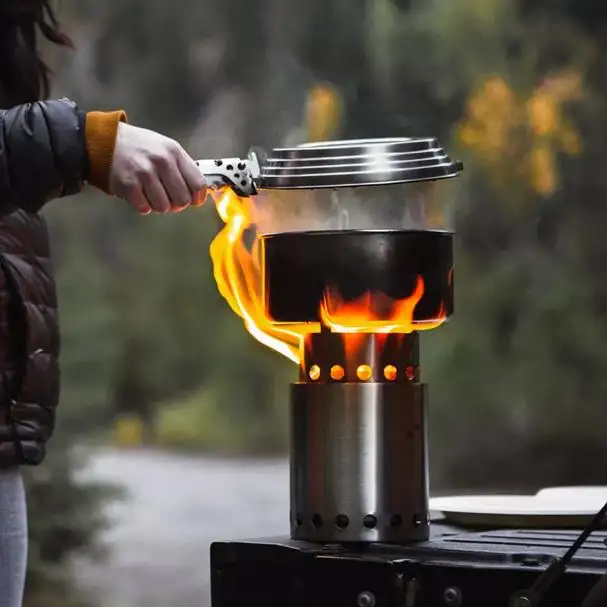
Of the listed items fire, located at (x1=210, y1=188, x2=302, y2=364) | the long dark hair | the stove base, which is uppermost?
the long dark hair

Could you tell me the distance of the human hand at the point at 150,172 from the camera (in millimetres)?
1350

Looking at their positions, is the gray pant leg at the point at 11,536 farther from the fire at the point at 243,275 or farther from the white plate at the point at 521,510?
the white plate at the point at 521,510

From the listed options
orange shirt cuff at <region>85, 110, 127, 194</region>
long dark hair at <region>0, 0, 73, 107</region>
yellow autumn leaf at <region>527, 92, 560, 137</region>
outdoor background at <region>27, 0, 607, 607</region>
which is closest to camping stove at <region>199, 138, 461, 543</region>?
orange shirt cuff at <region>85, 110, 127, 194</region>

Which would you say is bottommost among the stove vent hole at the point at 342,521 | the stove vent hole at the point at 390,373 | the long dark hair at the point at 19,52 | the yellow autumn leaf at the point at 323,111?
the stove vent hole at the point at 342,521

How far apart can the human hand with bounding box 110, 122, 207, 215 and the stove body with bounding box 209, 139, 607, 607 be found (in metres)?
0.07

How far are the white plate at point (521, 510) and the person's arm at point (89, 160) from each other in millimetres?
538

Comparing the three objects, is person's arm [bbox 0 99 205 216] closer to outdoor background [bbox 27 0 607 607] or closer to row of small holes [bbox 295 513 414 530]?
row of small holes [bbox 295 513 414 530]

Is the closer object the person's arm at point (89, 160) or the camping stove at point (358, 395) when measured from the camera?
the person's arm at point (89, 160)

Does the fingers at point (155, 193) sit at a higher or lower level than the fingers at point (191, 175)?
lower

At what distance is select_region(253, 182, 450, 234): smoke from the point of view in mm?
1483

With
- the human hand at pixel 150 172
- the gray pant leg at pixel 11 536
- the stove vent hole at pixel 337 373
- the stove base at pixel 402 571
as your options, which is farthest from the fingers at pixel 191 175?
the gray pant leg at pixel 11 536

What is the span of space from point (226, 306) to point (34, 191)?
9.39 ft

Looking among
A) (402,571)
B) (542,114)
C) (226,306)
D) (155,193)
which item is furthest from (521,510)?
(542,114)

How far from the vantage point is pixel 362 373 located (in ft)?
4.85
